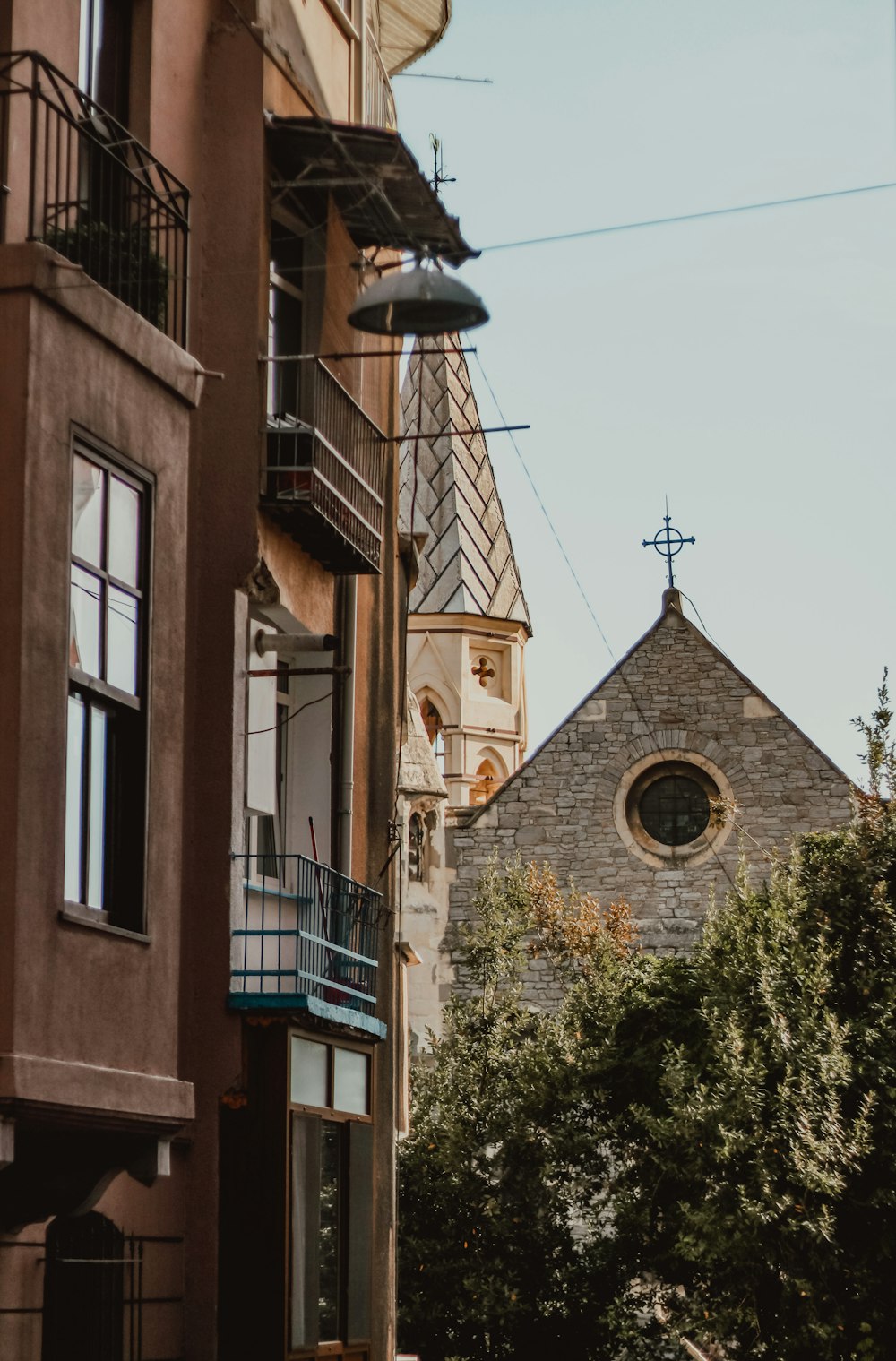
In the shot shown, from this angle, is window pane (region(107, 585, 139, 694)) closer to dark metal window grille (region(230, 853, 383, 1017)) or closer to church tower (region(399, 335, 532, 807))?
dark metal window grille (region(230, 853, 383, 1017))

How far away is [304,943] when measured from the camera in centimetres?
1261

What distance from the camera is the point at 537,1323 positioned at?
23188 millimetres

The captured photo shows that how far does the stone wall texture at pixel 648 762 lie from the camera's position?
3281 centimetres

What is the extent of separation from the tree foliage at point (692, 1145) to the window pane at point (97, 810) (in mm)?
10602

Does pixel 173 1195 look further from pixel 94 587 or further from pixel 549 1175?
pixel 549 1175

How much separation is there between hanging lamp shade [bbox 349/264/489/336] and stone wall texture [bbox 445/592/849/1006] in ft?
74.6

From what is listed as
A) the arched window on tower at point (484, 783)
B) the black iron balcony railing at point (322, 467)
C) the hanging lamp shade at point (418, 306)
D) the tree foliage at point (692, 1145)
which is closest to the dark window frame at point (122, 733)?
the hanging lamp shade at point (418, 306)

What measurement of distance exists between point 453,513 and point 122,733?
124 feet

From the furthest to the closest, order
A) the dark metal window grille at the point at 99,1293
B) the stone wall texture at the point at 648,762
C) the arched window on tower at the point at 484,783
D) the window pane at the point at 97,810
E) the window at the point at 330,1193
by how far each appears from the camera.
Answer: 1. the arched window on tower at the point at 484,783
2. the stone wall texture at the point at 648,762
3. the window at the point at 330,1193
4. the dark metal window grille at the point at 99,1293
5. the window pane at the point at 97,810

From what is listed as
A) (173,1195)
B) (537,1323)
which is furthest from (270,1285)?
(537,1323)

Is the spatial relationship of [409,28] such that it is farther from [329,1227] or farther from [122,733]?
[329,1227]

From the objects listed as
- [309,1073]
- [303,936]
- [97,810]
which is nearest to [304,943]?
[303,936]

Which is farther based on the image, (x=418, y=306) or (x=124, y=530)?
(x=124, y=530)

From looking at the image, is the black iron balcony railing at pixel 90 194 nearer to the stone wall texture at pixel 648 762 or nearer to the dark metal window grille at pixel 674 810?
the stone wall texture at pixel 648 762
